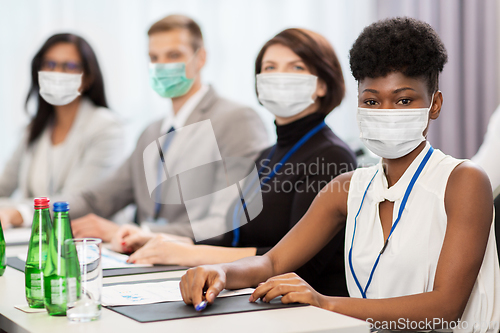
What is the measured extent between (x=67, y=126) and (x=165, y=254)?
4.47ft

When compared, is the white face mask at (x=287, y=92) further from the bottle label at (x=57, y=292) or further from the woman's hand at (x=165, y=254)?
the bottle label at (x=57, y=292)

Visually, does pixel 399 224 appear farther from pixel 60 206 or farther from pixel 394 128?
pixel 60 206

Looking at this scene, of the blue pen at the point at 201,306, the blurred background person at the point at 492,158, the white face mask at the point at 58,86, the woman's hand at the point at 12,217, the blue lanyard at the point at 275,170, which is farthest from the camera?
the white face mask at the point at 58,86

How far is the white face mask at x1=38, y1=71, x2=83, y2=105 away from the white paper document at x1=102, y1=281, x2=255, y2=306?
1.48m

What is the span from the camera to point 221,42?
3.39m

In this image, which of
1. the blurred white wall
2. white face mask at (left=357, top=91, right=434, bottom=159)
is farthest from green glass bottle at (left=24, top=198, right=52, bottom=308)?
the blurred white wall

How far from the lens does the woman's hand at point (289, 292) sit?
39.2 inches

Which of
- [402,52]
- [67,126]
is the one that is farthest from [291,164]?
[67,126]

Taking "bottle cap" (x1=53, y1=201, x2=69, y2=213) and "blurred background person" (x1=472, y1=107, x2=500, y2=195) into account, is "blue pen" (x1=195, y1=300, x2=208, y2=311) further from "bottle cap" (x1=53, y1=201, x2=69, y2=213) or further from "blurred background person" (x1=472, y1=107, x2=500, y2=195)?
"blurred background person" (x1=472, y1=107, x2=500, y2=195)

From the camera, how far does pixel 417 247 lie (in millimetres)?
1127

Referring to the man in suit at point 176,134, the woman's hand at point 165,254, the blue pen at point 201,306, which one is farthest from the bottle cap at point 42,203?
the man in suit at point 176,134

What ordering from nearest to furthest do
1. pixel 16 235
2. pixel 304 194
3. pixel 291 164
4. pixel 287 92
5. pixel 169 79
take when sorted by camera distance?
1. pixel 304 194
2. pixel 291 164
3. pixel 287 92
4. pixel 16 235
5. pixel 169 79

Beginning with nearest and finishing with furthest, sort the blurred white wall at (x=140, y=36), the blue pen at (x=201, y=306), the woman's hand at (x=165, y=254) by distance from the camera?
the blue pen at (x=201, y=306) < the woman's hand at (x=165, y=254) < the blurred white wall at (x=140, y=36)

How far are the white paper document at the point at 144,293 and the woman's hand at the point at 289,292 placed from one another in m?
0.10
